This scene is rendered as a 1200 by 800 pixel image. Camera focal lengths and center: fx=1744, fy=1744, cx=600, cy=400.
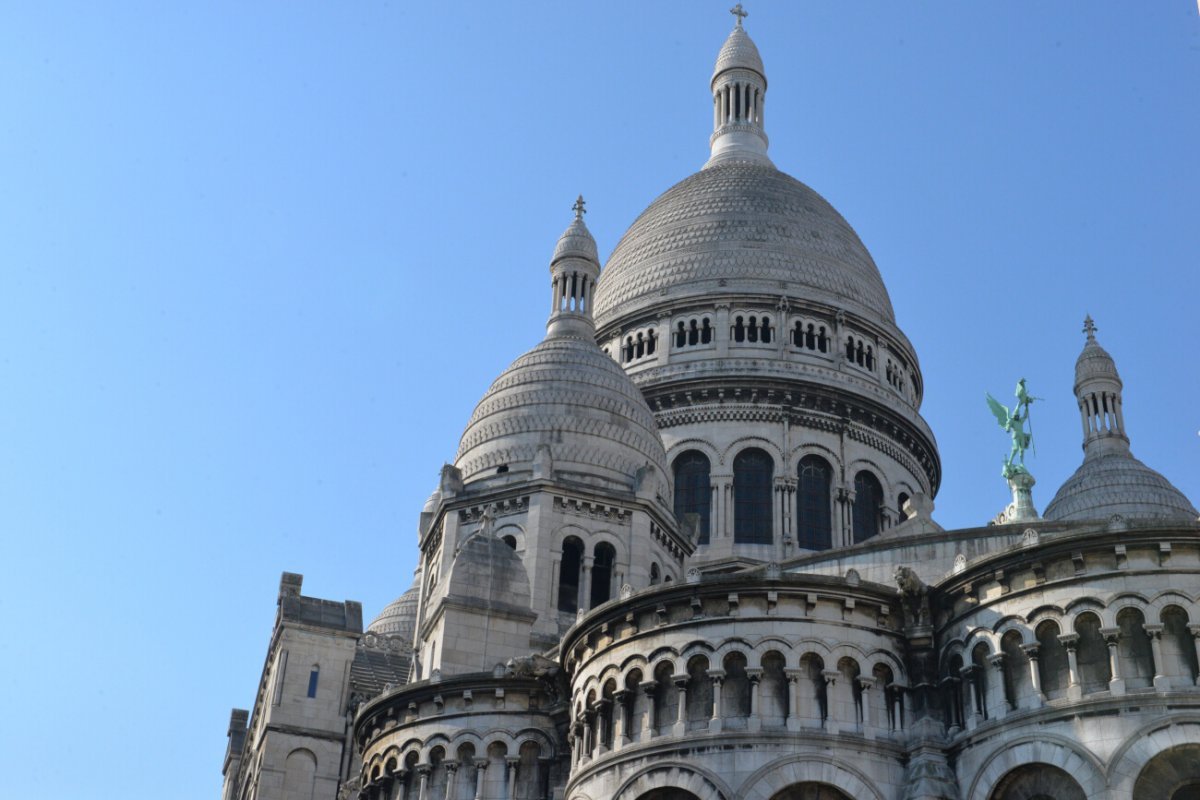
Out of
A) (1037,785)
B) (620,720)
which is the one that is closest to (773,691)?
(620,720)

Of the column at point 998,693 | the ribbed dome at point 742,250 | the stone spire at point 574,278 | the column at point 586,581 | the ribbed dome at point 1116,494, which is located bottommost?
the column at point 998,693

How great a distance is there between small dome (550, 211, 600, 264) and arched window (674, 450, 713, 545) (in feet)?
29.4

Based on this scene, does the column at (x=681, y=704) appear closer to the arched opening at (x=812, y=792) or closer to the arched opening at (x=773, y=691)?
the arched opening at (x=773, y=691)

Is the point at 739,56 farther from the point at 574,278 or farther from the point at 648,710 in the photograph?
the point at 648,710

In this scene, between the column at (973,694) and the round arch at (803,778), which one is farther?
the column at (973,694)

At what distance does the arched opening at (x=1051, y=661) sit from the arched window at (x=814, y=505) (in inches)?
1147

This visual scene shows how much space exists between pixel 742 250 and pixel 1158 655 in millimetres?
40435

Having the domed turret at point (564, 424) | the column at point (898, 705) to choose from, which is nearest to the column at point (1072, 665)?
the column at point (898, 705)

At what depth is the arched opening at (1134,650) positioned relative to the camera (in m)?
35.0

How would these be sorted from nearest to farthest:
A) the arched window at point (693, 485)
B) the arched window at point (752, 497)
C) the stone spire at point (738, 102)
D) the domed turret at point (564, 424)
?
the domed turret at point (564, 424), the arched window at point (752, 497), the arched window at point (693, 485), the stone spire at point (738, 102)

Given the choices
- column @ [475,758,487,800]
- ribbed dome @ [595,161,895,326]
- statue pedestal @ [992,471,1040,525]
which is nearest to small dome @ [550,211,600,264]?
ribbed dome @ [595,161,895,326]

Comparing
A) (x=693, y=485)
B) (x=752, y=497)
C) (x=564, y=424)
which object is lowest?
(x=564, y=424)

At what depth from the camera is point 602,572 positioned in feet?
182

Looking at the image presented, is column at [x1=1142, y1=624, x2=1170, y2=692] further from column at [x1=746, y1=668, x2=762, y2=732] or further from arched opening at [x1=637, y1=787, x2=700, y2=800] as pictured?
arched opening at [x1=637, y1=787, x2=700, y2=800]
